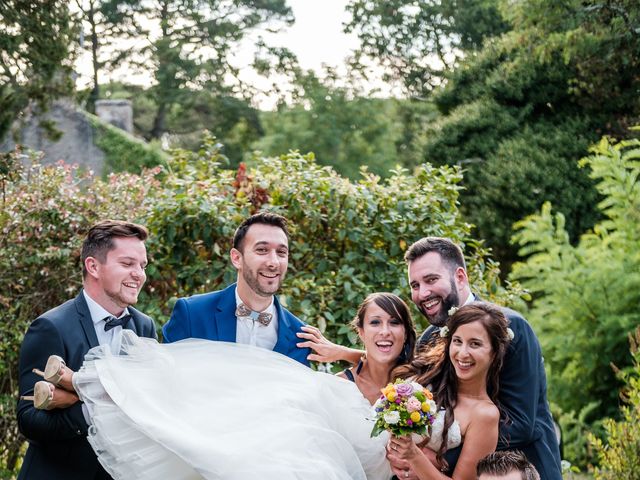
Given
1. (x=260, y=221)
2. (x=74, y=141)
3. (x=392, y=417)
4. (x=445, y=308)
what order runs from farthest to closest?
(x=74, y=141) < (x=260, y=221) < (x=445, y=308) < (x=392, y=417)

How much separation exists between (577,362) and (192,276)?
6170 mm

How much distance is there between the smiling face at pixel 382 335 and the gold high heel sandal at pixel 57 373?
5.21ft

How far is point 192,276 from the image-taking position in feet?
21.8

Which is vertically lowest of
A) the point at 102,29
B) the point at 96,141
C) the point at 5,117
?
the point at 5,117

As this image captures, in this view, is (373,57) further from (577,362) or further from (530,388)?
(530,388)

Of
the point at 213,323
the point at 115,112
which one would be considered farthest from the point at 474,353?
the point at 115,112

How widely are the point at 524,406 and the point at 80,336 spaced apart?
2014 millimetres

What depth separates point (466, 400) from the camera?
3.88 m

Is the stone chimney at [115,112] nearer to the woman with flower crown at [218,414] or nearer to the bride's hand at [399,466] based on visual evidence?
the woman with flower crown at [218,414]

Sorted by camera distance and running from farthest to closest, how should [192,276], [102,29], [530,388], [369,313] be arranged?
[102,29] < [192,276] < [369,313] < [530,388]

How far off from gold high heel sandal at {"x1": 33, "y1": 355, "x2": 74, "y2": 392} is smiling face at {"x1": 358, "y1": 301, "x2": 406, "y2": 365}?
159cm

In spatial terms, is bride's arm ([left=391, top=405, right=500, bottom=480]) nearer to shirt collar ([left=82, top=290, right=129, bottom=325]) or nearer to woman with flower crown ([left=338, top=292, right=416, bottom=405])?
woman with flower crown ([left=338, top=292, right=416, bottom=405])

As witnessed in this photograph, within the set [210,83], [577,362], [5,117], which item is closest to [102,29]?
[210,83]

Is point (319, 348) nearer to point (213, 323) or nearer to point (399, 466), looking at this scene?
point (213, 323)
